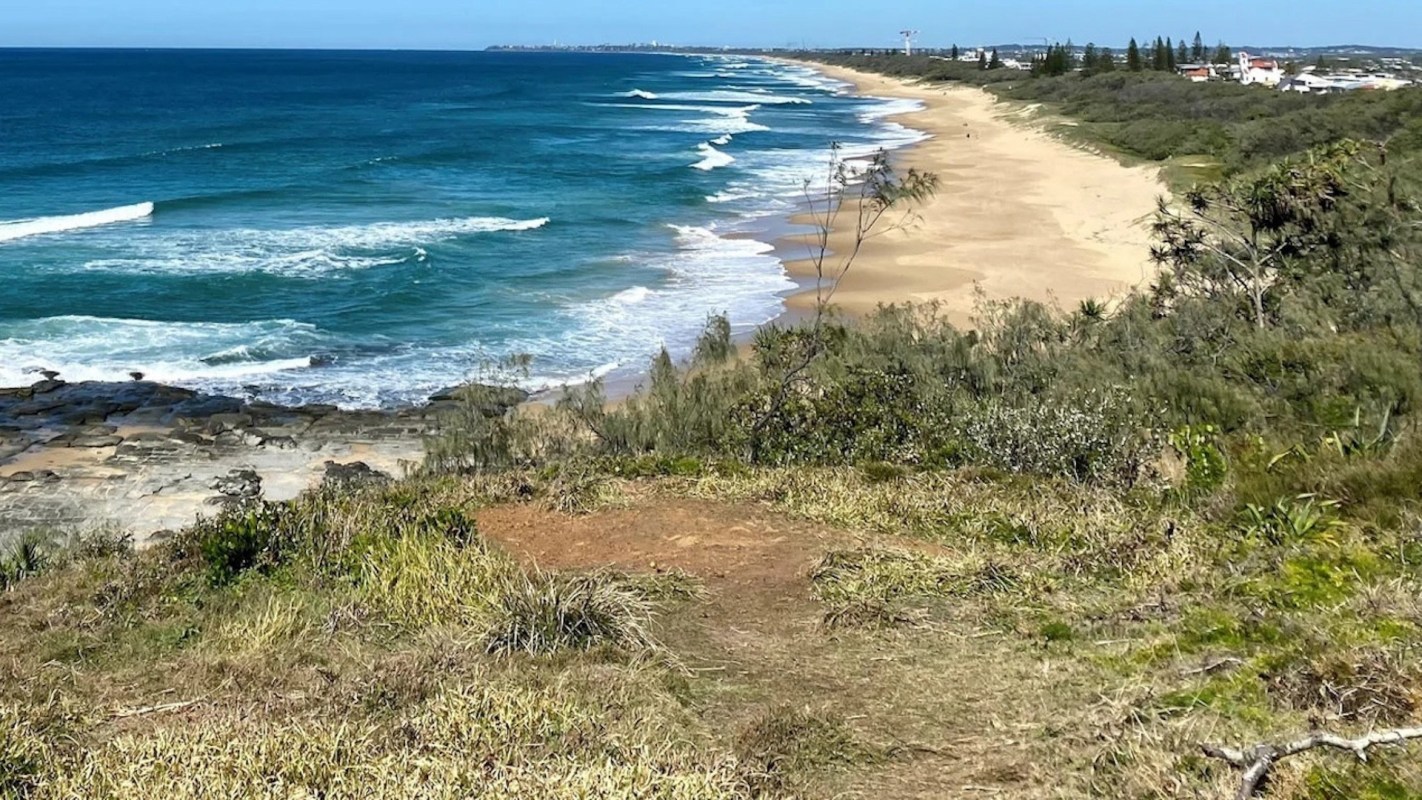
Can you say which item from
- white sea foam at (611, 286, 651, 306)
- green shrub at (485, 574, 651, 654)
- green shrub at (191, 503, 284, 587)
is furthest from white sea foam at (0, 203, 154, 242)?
green shrub at (485, 574, 651, 654)

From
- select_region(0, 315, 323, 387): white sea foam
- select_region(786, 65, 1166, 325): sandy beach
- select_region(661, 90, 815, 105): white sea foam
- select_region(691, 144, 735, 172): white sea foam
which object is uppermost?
select_region(661, 90, 815, 105): white sea foam

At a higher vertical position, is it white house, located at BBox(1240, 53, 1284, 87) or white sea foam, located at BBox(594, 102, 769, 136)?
white house, located at BBox(1240, 53, 1284, 87)

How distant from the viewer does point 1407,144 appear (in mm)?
32625

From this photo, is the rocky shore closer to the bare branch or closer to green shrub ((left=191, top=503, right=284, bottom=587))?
green shrub ((left=191, top=503, right=284, bottom=587))

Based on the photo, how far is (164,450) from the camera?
15633 mm

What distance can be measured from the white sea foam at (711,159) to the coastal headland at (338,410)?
31.7ft

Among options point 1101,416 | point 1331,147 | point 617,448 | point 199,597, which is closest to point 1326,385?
point 1101,416

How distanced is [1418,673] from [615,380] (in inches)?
592

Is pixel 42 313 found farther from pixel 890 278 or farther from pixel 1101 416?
pixel 1101 416

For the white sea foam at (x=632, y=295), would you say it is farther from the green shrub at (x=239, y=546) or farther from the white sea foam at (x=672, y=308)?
the green shrub at (x=239, y=546)

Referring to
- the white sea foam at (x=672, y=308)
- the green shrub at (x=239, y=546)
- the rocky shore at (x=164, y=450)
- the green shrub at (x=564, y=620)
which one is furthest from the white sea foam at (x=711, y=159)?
the green shrub at (x=564, y=620)

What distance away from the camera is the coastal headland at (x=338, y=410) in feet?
46.2

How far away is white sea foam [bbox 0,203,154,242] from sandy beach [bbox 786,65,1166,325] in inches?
780

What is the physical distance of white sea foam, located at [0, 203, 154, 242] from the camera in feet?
101
